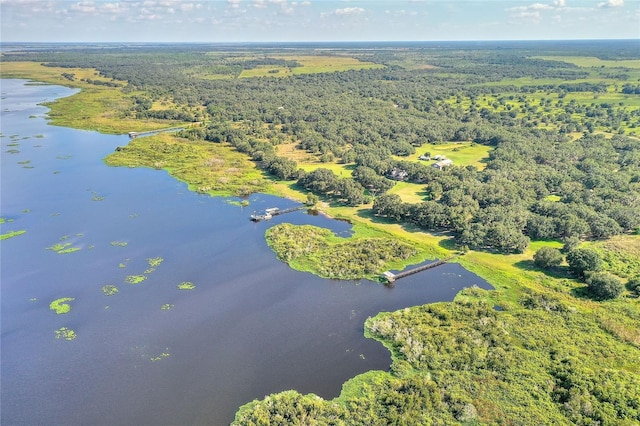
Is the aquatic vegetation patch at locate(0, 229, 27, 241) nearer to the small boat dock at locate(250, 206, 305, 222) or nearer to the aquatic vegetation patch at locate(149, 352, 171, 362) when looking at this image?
the small boat dock at locate(250, 206, 305, 222)

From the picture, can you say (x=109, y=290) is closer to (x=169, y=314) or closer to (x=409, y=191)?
(x=169, y=314)

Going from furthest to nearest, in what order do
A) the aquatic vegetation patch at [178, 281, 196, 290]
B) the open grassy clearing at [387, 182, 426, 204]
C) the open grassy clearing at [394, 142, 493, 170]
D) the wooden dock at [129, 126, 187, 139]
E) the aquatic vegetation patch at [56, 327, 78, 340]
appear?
1. the wooden dock at [129, 126, 187, 139]
2. the open grassy clearing at [394, 142, 493, 170]
3. the open grassy clearing at [387, 182, 426, 204]
4. the aquatic vegetation patch at [178, 281, 196, 290]
5. the aquatic vegetation patch at [56, 327, 78, 340]

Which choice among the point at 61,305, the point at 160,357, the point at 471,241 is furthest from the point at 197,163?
the point at 160,357

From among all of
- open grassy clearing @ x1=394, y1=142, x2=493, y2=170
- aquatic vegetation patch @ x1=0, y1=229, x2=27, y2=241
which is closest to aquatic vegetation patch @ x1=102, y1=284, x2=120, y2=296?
aquatic vegetation patch @ x1=0, y1=229, x2=27, y2=241

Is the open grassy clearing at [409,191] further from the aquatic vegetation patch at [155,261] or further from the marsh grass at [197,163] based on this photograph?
the aquatic vegetation patch at [155,261]

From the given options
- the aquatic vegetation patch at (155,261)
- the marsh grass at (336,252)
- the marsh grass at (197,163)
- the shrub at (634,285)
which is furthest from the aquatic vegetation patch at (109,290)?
the shrub at (634,285)

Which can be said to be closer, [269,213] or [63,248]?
[63,248]
